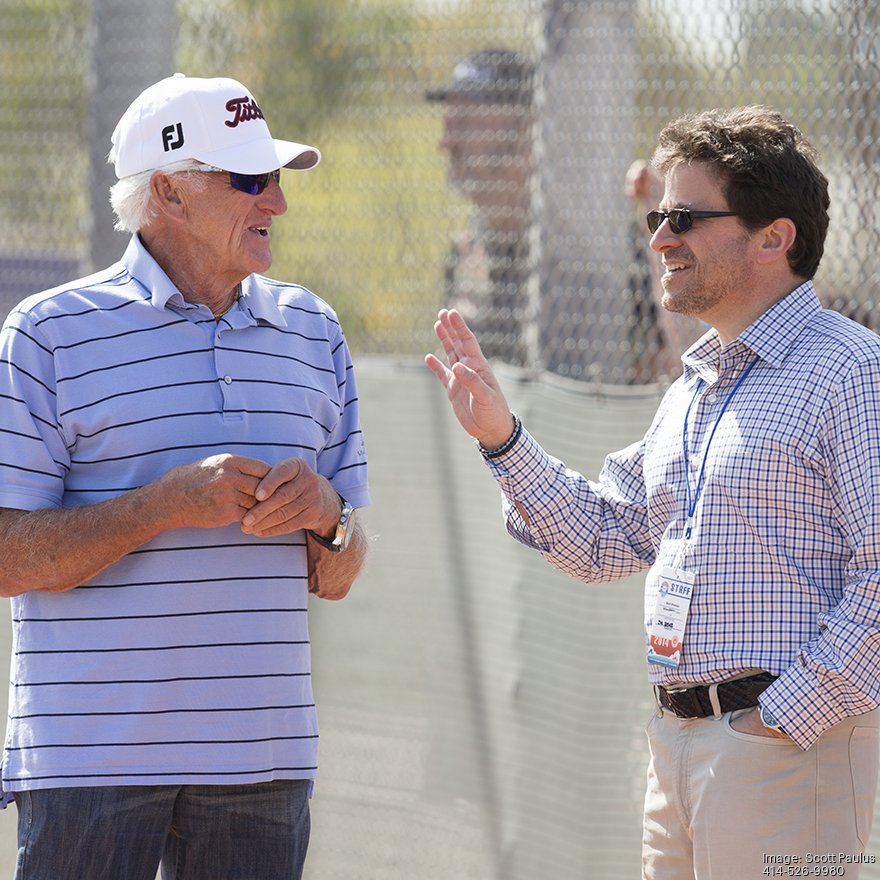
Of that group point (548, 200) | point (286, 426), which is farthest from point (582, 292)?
point (286, 426)

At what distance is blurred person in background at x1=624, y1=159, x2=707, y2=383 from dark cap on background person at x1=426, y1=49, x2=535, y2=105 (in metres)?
→ 0.52

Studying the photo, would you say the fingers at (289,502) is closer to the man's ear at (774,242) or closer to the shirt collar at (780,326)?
the shirt collar at (780,326)

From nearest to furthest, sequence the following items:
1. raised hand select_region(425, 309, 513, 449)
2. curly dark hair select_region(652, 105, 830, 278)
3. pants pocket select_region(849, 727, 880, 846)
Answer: pants pocket select_region(849, 727, 880, 846) < curly dark hair select_region(652, 105, 830, 278) < raised hand select_region(425, 309, 513, 449)

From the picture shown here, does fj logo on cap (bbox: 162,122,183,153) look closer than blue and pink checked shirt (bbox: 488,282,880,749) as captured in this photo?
No

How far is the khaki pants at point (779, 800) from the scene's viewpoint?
2412 millimetres

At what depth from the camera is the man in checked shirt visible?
2369 mm

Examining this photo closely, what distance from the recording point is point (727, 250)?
8.48 feet

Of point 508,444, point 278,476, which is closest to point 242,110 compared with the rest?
point 278,476

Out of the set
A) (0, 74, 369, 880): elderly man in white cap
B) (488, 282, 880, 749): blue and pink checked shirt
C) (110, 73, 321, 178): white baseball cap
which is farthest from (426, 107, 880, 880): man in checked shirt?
(110, 73, 321, 178): white baseball cap

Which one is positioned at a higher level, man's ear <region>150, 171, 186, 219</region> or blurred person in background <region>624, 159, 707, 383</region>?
man's ear <region>150, 171, 186, 219</region>

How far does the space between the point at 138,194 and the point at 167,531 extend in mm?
677

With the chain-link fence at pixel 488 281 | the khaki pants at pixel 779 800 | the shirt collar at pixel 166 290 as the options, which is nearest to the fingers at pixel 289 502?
the shirt collar at pixel 166 290

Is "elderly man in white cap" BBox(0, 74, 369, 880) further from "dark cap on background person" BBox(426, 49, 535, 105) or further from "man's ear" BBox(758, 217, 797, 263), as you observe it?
"dark cap on background person" BBox(426, 49, 535, 105)

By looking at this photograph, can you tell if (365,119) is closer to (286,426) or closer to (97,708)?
(286,426)
